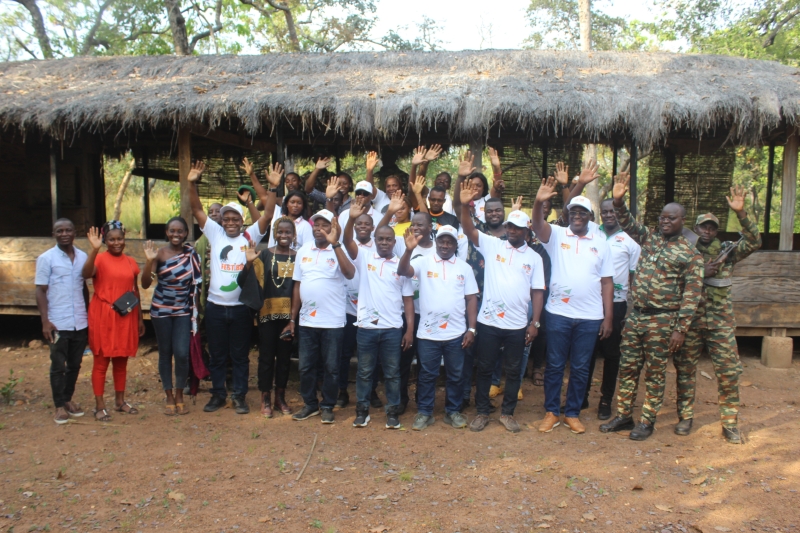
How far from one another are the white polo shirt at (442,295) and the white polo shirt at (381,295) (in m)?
0.18

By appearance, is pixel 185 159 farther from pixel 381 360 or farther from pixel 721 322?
pixel 721 322

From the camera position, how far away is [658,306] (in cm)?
458

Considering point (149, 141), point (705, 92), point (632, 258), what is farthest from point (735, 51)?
point (149, 141)

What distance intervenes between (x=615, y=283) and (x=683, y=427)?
1.29 meters

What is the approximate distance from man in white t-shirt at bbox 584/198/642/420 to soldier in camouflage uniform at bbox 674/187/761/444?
1.87 ft

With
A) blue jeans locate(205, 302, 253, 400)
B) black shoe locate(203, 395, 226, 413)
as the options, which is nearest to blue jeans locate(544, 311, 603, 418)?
blue jeans locate(205, 302, 253, 400)

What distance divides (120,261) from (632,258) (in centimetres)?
447

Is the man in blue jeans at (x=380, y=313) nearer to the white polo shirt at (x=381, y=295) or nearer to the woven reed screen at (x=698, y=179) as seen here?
the white polo shirt at (x=381, y=295)

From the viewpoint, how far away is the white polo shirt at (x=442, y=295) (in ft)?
15.9

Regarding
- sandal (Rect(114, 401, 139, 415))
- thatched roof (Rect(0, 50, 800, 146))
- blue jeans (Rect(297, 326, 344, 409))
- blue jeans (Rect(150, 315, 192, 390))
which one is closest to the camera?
blue jeans (Rect(297, 326, 344, 409))

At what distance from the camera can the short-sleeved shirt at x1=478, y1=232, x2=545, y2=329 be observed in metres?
4.81

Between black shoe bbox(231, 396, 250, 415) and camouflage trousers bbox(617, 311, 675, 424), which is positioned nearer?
camouflage trousers bbox(617, 311, 675, 424)

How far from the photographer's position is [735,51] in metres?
14.3

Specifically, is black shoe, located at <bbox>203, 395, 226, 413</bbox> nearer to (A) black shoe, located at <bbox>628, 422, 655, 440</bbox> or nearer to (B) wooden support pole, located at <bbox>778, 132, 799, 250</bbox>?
(A) black shoe, located at <bbox>628, 422, 655, 440</bbox>
